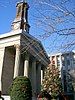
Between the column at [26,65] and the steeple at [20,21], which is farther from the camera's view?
the steeple at [20,21]

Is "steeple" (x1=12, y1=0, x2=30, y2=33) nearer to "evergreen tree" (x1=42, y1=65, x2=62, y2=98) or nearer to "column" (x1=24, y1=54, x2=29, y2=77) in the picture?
"evergreen tree" (x1=42, y1=65, x2=62, y2=98)

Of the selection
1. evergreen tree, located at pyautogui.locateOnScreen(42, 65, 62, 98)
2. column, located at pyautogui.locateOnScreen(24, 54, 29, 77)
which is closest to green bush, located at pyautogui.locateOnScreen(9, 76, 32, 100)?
column, located at pyautogui.locateOnScreen(24, 54, 29, 77)

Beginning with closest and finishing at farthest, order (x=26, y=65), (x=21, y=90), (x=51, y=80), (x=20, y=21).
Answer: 1. (x=21, y=90)
2. (x=26, y=65)
3. (x=51, y=80)
4. (x=20, y=21)

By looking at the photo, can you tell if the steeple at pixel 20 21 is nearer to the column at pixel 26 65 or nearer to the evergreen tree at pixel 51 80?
the evergreen tree at pixel 51 80

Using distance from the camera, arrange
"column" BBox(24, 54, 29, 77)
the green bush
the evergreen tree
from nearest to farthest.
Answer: the green bush < "column" BBox(24, 54, 29, 77) < the evergreen tree

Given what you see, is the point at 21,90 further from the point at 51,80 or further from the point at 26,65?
the point at 51,80

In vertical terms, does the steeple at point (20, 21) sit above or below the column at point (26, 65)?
above

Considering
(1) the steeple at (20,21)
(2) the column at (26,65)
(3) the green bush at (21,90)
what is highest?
(1) the steeple at (20,21)

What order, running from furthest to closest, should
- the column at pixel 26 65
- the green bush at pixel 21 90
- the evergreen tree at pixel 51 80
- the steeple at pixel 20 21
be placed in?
1. the steeple at pixel 20 21
2. the evergreen tree at pixel 51 80
3. the column at pixel 26 65
4. the green bush at pixel 21 90

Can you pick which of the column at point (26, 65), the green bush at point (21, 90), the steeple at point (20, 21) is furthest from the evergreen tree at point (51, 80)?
the green bush at point (21, 90)

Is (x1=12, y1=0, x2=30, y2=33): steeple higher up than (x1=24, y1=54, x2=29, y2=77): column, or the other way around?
(x1=12, y1=0, x2=30, y2=33): steeple

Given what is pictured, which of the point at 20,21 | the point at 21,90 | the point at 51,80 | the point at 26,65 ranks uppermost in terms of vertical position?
the point at 20,21

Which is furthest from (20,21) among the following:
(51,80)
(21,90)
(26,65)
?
(21,90)

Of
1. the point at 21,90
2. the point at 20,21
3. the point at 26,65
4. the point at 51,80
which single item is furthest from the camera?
the point at 20,21
